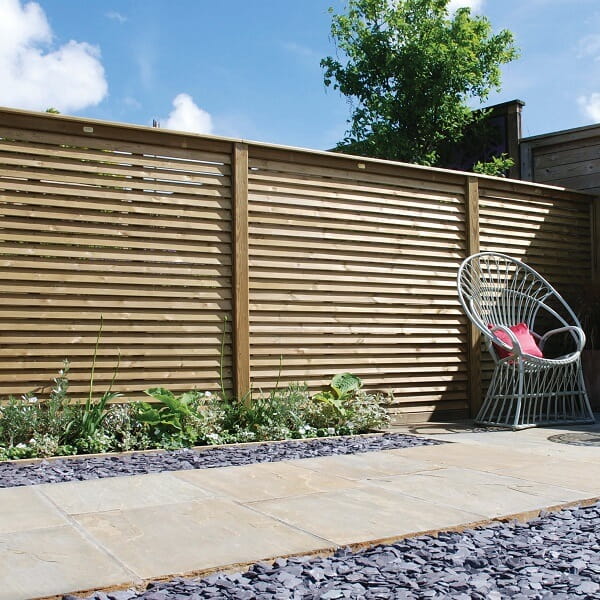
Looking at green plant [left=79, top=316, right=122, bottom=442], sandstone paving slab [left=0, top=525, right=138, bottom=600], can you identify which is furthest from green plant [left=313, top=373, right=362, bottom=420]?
sandstone paving slab [left=0, top=525, right=138, bottom=600]

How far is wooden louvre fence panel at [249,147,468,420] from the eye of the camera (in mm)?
4578

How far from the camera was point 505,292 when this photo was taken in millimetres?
5559

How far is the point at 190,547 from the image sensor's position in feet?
6.55

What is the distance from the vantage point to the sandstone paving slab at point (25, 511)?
88.1 inches

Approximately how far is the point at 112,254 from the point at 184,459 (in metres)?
1.25

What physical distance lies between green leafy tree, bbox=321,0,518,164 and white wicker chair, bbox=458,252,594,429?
18.1 ft

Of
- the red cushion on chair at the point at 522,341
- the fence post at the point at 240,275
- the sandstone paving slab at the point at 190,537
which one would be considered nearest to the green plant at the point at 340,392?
the fence post at the point at 240,275

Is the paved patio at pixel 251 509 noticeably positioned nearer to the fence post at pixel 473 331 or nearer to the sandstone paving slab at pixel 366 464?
the sandstone paving slab at pixel 366 464

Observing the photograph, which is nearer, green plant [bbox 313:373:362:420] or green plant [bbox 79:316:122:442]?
green plant [bbox 79:316:122:442]

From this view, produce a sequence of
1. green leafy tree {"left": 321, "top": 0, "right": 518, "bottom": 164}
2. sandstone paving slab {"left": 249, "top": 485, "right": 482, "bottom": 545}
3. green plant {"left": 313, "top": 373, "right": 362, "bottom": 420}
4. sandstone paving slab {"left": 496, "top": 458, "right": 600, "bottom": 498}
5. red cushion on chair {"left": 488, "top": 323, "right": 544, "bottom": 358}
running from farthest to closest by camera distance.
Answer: green leafy tree {"left": 321, "top": 0, "right": 518, "bottom": 164}
red cushion on chair {"left": 488, "top": 323, "right": 544, "bottom": 358}
green plant {"left": 313, "top": 373, "right": 362, "bottom": 420}
sandstone paving slab {"left": 496, "top": 458, "right": 600, "bottom": 498}
sandstone paving slab {"left": 249, "top": 485, "right": 482, "bottom": 545}

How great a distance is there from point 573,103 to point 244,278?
13.3 ft

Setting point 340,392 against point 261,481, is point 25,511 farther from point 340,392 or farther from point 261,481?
point 340,392

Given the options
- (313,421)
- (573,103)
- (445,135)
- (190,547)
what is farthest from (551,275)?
(445,135)

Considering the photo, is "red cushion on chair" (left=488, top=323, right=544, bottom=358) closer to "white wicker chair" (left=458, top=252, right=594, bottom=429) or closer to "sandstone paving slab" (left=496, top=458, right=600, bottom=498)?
"white wicker chair" (left=458, top=252, right=594, bottom=429)
